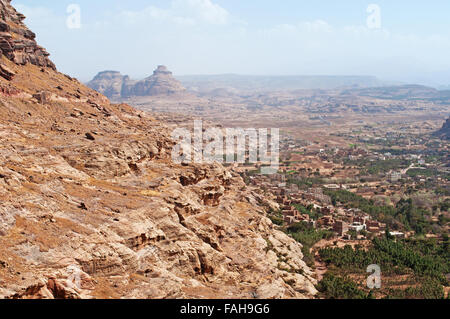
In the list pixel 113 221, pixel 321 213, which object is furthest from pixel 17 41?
pixel 321 213

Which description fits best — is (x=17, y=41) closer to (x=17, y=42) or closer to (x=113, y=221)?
(x=17, y=42)

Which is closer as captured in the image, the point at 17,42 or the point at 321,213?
the point at 17,42

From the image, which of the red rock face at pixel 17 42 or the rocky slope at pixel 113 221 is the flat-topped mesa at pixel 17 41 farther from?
the rocky slope at pixel 113 221

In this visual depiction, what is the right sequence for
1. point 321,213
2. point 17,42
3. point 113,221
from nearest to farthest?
→ point 113,221, point 17,42, point 321,213

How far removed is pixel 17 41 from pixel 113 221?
32.2 m

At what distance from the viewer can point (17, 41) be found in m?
42.2

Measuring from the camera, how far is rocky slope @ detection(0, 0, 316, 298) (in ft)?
46.8

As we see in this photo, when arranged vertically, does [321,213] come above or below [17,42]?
below

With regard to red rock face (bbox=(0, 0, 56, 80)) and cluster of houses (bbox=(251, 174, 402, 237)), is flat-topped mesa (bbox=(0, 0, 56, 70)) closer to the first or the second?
red rock face (bbox=(0, 0, 56, 80))

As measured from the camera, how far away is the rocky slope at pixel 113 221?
14.3 m

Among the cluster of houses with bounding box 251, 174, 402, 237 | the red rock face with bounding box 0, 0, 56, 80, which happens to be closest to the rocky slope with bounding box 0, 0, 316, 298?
the red rock face with bounding box 0, 0, 56, 80
